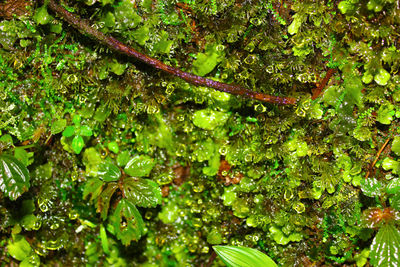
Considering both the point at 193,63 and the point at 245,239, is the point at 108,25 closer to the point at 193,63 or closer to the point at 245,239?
the point at 193,63

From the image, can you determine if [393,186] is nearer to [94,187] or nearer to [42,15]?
[94,187]

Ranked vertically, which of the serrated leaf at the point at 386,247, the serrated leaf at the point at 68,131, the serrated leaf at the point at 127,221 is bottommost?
the serrated leaf at the point at 127,221

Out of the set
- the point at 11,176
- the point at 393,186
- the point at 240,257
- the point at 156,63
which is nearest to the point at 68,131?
the point at 11,176

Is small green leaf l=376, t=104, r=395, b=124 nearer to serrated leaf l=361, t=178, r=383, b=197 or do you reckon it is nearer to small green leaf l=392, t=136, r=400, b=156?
small green leaf l=392, t=136, r=400, b=156

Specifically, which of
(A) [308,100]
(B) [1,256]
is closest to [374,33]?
(A) [308,100]

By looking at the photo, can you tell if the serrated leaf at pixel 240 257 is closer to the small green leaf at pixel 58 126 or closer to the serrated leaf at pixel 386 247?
the serrated leaf at pixel 386 247

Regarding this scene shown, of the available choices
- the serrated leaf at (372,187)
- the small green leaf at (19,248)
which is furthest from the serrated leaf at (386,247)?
the small green leaf at (19,248)

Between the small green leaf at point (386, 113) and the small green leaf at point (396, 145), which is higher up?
the small green leaf at point (386, 113)
